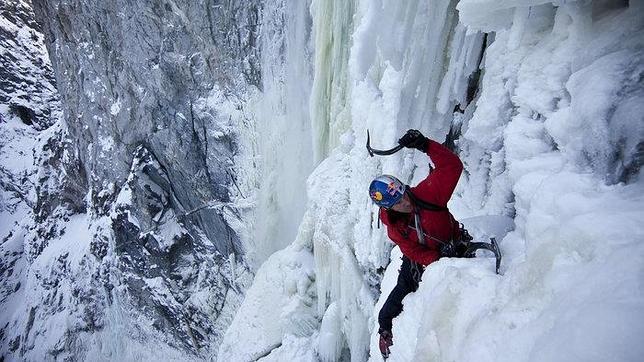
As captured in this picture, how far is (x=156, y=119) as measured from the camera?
12.6 meters

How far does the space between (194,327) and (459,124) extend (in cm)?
1353

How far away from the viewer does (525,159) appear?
2.25 metres

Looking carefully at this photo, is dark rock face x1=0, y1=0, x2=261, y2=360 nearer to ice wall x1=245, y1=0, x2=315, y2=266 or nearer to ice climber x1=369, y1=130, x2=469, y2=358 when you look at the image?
ice wall x1=245, y1=0, x2=315, y2=266

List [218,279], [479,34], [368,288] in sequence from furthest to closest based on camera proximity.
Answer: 1. [218,279]
2. [368,288]
3. [479,34]

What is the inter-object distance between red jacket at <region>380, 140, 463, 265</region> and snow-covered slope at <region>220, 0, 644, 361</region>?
0.17 metres

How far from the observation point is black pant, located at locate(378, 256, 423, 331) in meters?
2.75

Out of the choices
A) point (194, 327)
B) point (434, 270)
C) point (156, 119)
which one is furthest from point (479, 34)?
→ point (194, 327)

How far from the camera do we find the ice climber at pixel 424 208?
2.39 metres

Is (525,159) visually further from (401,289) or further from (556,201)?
(401,289)

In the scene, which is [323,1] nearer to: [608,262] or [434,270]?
[434,270]

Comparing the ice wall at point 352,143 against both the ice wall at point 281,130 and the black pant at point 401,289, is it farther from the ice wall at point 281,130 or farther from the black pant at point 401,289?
the ice wall at point 281,130

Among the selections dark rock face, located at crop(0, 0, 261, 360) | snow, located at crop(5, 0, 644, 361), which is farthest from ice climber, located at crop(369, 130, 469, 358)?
dark rock face, located at crop(0, 0, 261, 360)

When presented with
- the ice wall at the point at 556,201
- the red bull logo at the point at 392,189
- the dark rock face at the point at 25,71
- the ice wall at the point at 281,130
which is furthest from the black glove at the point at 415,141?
the dark rock face at the point at 25,71

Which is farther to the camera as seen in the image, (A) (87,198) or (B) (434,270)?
(A) (87,198)
